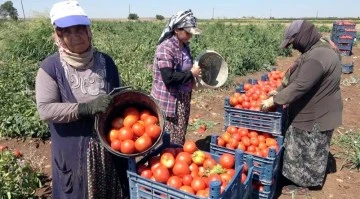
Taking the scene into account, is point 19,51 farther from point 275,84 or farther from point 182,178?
point 182,178

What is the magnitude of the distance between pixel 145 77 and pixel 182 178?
535 centimetres

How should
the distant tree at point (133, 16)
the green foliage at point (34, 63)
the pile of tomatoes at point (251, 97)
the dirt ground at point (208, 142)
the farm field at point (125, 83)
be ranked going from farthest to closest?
the distant tree at point (133, 16)
the green foliage at point (34, 63)
the farm field at point (125, 83)
the dirt ground at point (208, 142)
the pile of tomatoes at point (251, 97)

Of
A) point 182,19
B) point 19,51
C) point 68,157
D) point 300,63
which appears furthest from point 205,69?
point 19,51

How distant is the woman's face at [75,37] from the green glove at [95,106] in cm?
39

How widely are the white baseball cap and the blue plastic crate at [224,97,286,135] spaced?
2227mm

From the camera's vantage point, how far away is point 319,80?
3.34 meters

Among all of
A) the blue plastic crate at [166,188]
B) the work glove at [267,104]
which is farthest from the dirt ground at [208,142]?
the blue plastic crate at [166,188]

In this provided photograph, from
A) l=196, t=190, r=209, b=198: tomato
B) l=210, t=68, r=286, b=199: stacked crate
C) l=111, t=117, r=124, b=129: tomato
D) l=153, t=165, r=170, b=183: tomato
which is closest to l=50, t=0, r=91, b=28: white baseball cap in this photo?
l=111, t=117, r=124, b=129: tomato

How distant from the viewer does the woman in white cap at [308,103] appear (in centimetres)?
328

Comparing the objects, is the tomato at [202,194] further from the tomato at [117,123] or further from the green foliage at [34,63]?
the green foliage at [34,63]

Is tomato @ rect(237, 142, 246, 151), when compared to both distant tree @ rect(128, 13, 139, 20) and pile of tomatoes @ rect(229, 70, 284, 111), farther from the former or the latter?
distant tree @ rect(128, 13, 139, 20)

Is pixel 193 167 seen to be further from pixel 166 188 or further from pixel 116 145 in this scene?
pixel 116 145

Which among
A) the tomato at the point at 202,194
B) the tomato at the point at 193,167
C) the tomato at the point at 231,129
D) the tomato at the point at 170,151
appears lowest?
the tomato at the point at 231,129

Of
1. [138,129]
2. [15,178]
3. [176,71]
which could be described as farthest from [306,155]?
[15,178]
